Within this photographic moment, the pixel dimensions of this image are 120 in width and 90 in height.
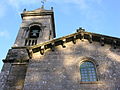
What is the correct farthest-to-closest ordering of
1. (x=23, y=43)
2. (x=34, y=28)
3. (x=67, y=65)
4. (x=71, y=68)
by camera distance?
(x=34, y=28) < (x=23, y=43) < (x=67, y=65) < (x=71, y=68)

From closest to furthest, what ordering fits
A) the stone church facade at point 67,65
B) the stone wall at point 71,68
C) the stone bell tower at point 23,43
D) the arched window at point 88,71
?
1. the stone wall at point 71,68
2. the stone church facade at point 67,65
3. the arched window at point 88,71
4. the stone bell tower at point 23,43

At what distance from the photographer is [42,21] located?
68.2 ft

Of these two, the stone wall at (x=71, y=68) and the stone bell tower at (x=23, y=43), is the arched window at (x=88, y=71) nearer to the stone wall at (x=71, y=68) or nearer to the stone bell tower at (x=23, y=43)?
the stone wall at (x=71, y=68)

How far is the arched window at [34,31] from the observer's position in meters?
19.1

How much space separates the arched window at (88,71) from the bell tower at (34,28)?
241 inches

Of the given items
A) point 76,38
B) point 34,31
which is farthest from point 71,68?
point 34,31

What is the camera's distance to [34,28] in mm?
20453

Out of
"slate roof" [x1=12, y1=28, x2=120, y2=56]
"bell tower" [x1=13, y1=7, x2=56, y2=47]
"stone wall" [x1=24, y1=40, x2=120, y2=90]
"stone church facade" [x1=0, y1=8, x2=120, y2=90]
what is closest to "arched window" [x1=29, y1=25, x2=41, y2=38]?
"bell tower" [x1=13, y1=7, x2=56, y2=47]

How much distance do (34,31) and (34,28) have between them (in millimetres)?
833

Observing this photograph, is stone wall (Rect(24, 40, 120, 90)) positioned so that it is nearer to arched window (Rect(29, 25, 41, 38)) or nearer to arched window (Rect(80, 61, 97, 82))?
arched window (Rect(80, 61, 97, 82))

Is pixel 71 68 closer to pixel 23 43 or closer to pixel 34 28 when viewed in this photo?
pixel 23 43

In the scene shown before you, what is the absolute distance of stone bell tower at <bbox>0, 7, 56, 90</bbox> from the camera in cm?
1360

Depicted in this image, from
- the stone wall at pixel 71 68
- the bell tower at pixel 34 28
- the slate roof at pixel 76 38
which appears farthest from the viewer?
the bell tower at pixel 34 28

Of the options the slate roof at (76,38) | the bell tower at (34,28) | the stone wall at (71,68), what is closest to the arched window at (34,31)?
the bell tower at (34,28)
